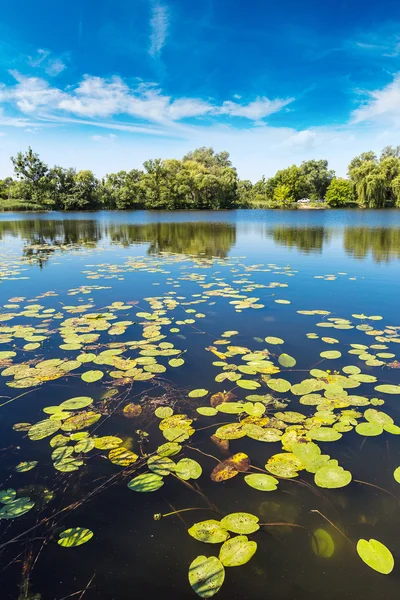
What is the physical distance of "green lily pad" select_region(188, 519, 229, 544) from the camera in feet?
5.06

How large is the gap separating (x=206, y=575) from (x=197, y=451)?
2.47 ft

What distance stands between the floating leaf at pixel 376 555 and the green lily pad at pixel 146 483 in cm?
102

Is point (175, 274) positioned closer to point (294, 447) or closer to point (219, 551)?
point (294, 447)

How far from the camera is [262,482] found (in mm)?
1861

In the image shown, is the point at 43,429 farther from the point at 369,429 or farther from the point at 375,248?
the point at 375,248

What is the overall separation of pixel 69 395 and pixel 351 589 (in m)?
2.23

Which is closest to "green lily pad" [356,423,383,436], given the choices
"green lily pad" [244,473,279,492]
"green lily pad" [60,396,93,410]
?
"green lily pad" [244,473,279,492]

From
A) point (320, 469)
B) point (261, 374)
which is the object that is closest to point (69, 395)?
point (261, 374)

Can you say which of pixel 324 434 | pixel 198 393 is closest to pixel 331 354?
pixel 324 434

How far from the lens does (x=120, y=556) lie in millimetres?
1532

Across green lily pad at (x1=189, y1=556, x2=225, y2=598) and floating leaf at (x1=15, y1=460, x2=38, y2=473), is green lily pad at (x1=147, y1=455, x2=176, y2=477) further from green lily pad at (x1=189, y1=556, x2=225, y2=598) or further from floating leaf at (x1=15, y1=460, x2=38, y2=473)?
floating leaf at (x1=15, y1=460, x2=38, y2=473)

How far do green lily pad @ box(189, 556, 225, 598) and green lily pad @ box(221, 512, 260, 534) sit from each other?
0.53 feet

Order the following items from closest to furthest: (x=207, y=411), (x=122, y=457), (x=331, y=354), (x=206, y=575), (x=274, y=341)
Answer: (x=206, y=575) < (x=122, y=457) < (x=207, y=411) < (x=331, y=354) < (x=274, y=341)

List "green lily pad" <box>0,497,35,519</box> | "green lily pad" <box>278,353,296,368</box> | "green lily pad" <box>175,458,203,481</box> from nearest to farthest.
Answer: "green lily pad" <box>0,497,35,519</box> → "green lily pad" <box>175,458,203,481</box> → "green lily pad" <box>278,353,296,368</box>
